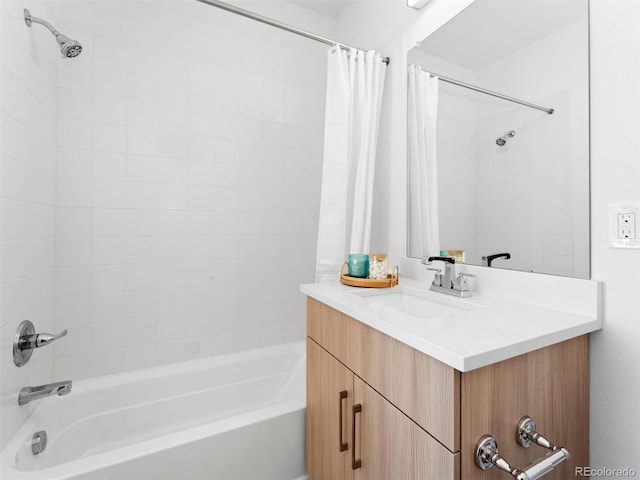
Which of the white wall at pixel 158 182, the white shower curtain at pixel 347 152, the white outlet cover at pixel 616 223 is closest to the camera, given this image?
the white outlet cover at pixel 616 223

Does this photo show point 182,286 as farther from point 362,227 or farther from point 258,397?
point 362,227

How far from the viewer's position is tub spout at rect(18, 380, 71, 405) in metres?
1.20

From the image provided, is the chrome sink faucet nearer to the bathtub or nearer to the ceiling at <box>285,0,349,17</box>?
the bathtub

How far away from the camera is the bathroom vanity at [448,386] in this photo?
0.65m

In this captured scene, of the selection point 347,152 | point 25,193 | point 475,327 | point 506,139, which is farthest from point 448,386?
point 25,193

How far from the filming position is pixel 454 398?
0.63 m

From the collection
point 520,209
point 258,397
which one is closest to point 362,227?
point 520,209

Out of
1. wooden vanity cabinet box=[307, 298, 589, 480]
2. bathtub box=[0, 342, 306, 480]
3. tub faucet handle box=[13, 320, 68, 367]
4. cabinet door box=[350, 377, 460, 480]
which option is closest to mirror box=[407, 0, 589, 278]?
wooden vanity cabinet box=[307, 298, 589, 480]

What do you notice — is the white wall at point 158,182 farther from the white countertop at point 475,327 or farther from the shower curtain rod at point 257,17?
the white countertop at point 475,327

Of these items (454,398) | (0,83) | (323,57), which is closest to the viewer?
(454,398)

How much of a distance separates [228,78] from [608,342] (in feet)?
6.78

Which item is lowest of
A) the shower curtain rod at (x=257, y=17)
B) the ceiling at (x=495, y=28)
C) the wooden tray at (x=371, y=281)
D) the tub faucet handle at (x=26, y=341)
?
the tub faucet handle at (x=26, y=341)

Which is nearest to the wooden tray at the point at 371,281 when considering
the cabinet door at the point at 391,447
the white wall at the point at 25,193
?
the cabinet door at the point at 391,447

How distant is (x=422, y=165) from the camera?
4.92 ft
